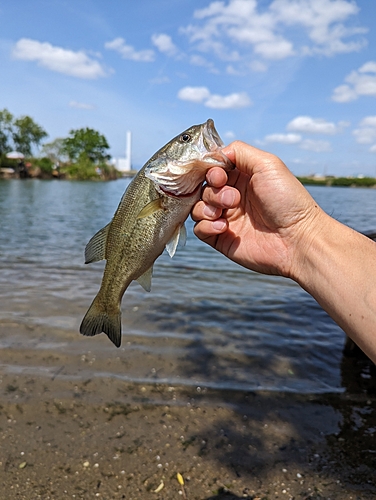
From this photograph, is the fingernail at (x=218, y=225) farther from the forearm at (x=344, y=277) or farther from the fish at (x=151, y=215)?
the forearm at (x=344, y=277)

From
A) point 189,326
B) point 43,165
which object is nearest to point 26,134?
point 43,165

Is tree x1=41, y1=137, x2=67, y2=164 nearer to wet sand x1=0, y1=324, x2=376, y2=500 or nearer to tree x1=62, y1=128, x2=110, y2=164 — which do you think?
tree x1=62, y1=128, x2=110, y2=164

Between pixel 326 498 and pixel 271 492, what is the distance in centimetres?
53

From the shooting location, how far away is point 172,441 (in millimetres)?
4523

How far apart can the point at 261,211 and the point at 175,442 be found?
2868mm

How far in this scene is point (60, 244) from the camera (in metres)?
16.4

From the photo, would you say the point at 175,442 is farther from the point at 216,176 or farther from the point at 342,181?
the point at 342,181

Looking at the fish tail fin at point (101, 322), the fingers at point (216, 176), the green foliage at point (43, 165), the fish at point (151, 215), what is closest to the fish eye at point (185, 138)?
the fish at point (151, 215)

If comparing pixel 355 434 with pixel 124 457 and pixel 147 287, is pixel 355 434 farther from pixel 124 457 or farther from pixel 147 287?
pixel 147 287

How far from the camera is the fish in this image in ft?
9.98

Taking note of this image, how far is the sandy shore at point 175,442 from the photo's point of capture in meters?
3.88

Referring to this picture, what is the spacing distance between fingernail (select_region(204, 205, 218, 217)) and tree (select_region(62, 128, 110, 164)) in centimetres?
11406

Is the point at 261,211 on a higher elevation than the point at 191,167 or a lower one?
lower

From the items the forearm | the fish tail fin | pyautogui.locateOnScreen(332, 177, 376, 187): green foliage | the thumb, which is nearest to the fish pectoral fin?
the thumb
